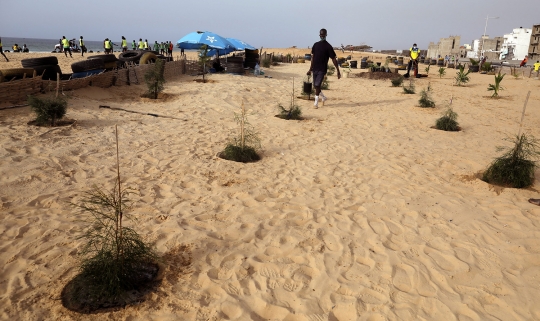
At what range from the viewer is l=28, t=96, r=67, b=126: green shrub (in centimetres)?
576

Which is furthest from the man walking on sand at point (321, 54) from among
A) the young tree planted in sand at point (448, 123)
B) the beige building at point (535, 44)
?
the beige building at point (535, 44)

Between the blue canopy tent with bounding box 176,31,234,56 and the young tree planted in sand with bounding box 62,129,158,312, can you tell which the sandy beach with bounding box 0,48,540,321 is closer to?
the young tree planted in sand with bounding box 62,129,158,312

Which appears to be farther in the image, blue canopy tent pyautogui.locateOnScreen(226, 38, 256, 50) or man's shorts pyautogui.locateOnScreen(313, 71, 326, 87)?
blue canopy tent pyautogui.locateOnScreen(226, 38, 256, 50)

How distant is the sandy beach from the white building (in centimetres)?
4561

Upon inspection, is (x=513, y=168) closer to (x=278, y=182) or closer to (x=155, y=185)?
(x=278, y=182)

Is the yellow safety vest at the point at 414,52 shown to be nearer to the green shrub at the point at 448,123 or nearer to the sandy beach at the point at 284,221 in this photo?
the green shrub at the point at 448,123

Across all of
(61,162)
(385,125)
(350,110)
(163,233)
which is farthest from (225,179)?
(350,110)

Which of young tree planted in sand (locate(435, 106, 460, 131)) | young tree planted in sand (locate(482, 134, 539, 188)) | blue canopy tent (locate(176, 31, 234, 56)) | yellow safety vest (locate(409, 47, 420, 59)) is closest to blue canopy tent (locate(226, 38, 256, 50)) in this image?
blue canopy tent (locate(176, 31, 234, 56))

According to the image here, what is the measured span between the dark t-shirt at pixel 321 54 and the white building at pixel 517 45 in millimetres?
43863

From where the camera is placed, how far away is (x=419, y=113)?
8.80 meters

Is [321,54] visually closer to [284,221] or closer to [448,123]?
[448,123]

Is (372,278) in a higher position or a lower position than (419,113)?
lower

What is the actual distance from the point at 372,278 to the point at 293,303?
70cm

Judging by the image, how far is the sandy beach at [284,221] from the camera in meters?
2.36
